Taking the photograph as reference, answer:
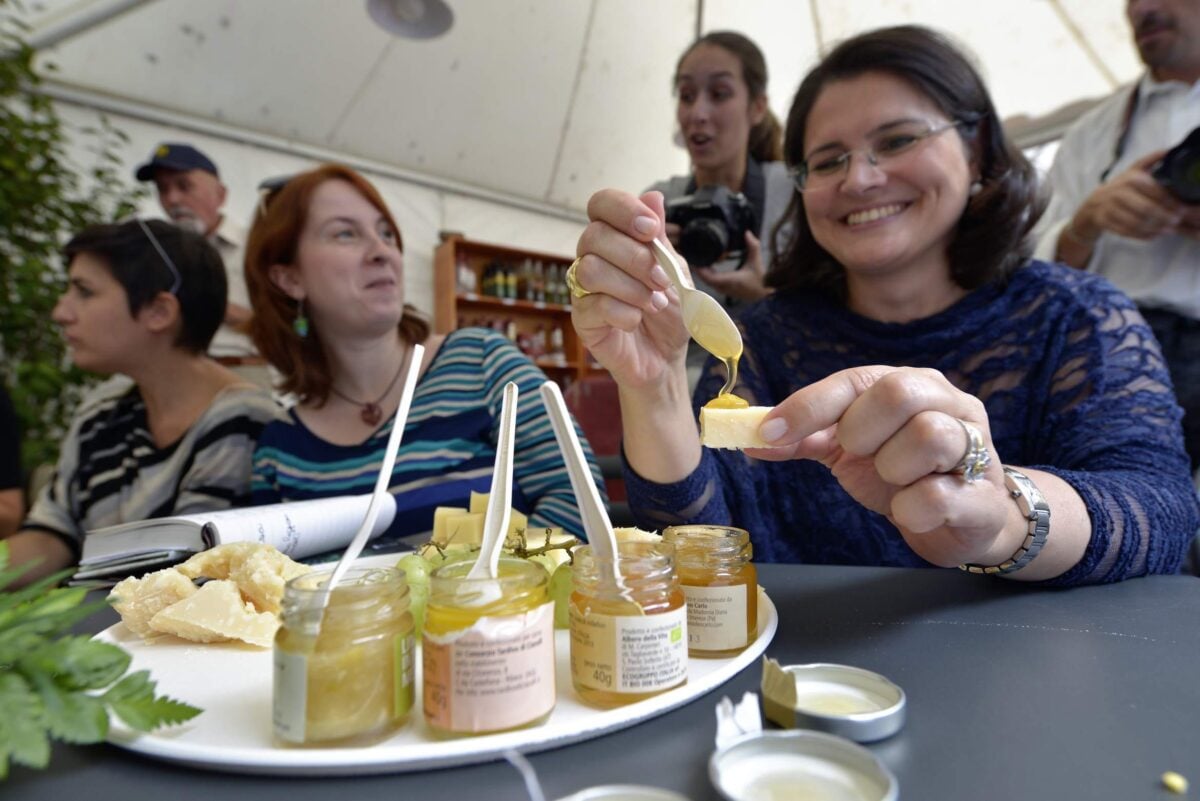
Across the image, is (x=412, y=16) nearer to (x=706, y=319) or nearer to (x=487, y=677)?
(x=706, y=319)

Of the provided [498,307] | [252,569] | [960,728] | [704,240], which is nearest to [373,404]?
[704,240]

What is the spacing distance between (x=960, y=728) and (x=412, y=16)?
11.2 ft

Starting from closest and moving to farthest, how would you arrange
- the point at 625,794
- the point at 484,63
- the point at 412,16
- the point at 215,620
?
the point at 625,794 < the point at 215,620 < the point at 412,16 < the point at 484,63

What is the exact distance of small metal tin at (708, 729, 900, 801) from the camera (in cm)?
34

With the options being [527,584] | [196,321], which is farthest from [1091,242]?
[196,321]

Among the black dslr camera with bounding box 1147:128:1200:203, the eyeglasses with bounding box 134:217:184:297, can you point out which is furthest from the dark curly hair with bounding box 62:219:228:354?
the black dslr camera with bounding box 1147:128:1200:203

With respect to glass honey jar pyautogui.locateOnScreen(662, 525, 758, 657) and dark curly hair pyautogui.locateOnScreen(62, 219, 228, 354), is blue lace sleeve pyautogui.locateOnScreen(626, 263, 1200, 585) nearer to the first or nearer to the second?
glass honey jar pyautogui.locateOnScreen(662, 525, 758, 657)

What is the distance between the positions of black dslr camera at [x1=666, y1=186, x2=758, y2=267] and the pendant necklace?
0.77 meters

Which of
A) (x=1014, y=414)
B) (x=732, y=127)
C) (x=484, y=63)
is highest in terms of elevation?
(x=484, y=63)

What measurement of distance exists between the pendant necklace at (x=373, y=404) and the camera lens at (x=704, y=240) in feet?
2.50

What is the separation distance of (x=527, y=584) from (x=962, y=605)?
483mm

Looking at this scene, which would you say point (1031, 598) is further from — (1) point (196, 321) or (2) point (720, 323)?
(1) point (196, 321)

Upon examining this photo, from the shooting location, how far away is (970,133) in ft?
3.67

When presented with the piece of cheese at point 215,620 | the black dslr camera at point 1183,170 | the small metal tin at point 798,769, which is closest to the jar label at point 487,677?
the small metal tin at point 798,769
